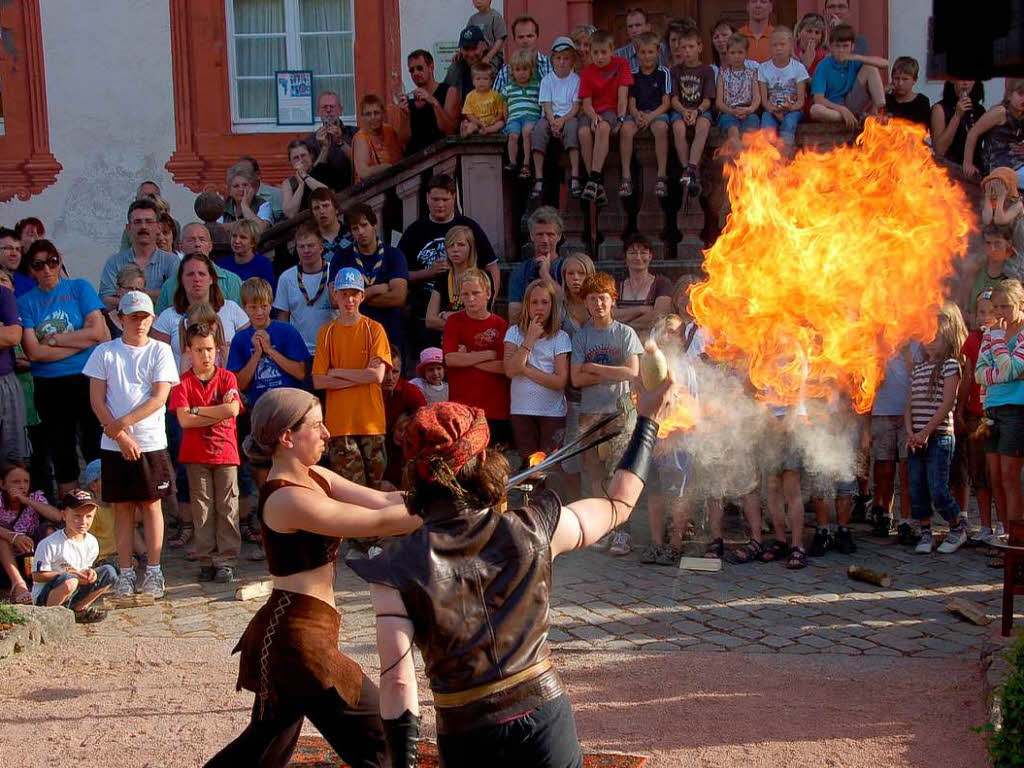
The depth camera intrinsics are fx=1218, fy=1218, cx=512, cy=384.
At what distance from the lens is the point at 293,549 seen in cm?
446

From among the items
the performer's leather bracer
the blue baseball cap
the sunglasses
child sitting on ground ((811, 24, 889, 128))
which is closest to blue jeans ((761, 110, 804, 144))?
child sitting on ground ((811, 24, 889, 128))

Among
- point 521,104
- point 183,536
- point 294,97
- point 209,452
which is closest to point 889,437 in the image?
point 521,104

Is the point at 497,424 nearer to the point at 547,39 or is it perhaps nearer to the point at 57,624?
the point at 57,624

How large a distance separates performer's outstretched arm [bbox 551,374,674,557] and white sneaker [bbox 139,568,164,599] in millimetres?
4940

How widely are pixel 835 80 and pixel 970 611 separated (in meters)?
5.12

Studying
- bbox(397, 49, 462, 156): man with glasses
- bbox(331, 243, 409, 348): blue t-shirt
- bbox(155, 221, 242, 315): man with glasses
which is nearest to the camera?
bbox(155, 221, 242, 315): man with glasses

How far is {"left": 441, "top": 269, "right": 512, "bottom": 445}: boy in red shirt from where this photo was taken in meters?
9.05

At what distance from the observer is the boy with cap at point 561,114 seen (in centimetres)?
1066

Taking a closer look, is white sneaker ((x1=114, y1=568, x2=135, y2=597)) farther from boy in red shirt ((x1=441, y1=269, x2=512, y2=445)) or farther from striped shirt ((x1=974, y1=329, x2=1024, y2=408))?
striped shirt ((x1=974, y1=329, x2=1024, y2=408))

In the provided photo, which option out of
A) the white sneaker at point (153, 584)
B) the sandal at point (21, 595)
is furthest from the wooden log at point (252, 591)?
the sandal at point (21, 595)

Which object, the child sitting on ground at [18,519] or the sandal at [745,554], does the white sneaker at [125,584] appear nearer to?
the child sitting on ground at [18,519]

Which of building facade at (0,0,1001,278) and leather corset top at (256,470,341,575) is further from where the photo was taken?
building facade at (0,0,1001,278)

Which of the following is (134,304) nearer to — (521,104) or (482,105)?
(521,104)

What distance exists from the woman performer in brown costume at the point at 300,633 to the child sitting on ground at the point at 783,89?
267 inches
